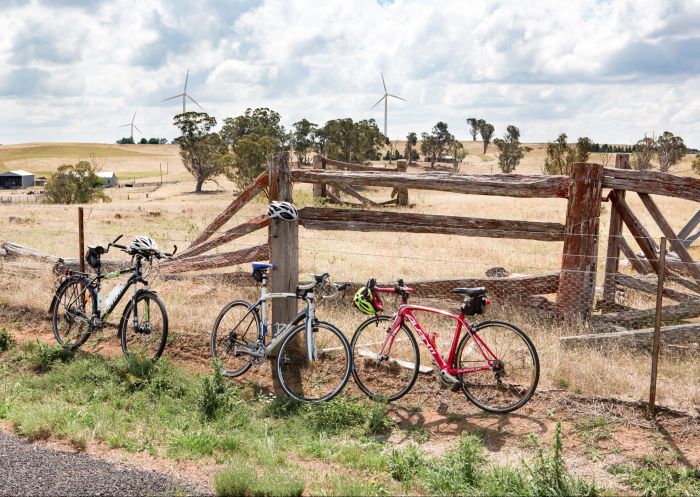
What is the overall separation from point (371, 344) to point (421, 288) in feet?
6.60

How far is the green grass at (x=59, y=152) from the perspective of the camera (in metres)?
152

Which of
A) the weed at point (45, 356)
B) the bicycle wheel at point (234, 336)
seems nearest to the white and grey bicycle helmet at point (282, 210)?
the bicycle wheel at point (234, 336)

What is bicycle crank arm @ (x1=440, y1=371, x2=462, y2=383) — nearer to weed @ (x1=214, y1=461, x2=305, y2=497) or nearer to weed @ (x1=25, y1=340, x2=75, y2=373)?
weed @ (x1=214, y1=461, x2=305, y2=497)

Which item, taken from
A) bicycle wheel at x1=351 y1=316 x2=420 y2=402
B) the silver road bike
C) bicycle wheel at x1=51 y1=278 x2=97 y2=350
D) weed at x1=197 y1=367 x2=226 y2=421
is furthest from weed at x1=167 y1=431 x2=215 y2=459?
bicycle wheel at x1=51 y1=278 x2=97 y2=350

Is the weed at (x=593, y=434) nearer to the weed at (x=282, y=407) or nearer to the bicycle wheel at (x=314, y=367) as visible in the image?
the bicycle wheel at (x=314, y=367)

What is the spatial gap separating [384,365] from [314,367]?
842 mm

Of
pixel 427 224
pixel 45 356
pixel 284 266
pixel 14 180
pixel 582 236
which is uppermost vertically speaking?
pixel 14 180

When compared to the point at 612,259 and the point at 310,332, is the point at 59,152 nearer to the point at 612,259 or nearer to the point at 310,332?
the point at 612,259

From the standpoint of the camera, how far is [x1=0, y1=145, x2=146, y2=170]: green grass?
151625mm

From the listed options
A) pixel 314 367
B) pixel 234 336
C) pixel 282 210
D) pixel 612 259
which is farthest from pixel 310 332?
pixel 612 259

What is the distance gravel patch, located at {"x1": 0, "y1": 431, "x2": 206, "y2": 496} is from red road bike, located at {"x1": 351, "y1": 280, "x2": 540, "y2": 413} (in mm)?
2551

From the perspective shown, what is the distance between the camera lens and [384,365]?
25.5 ft

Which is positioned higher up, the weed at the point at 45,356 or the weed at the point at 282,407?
the weed at the point at 45,356

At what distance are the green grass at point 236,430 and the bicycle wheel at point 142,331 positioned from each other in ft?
0.89
